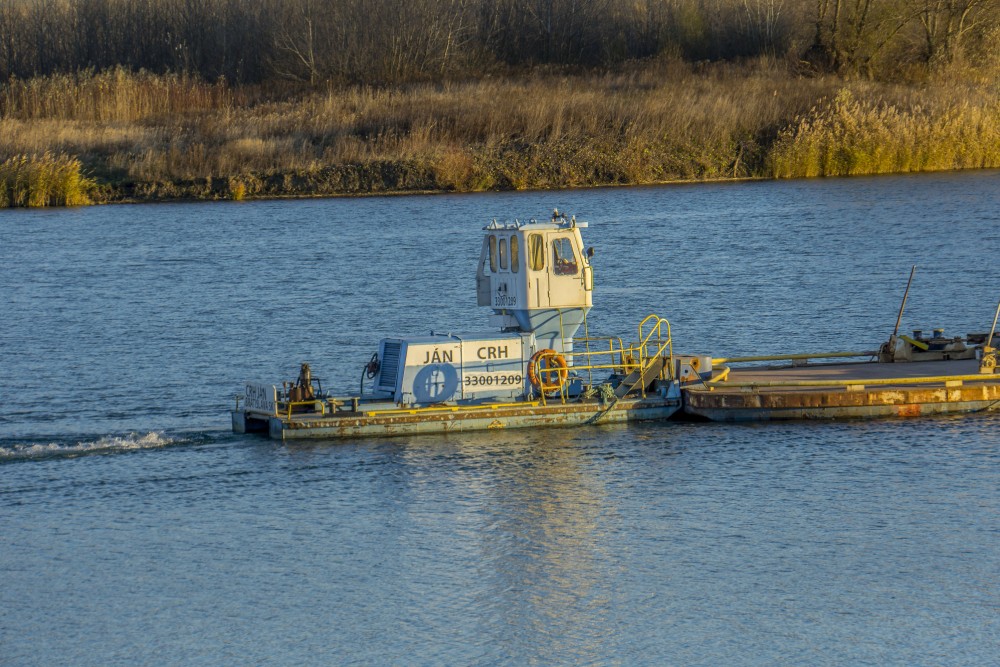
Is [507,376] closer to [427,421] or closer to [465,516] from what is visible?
[427,421]

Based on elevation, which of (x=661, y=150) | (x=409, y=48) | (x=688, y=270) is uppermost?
(x=409, y=48)

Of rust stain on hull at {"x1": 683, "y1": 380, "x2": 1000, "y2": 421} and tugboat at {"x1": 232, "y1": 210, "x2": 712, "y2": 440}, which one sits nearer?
tugboat at {"x1": 232, "y1": 210, "x2": 712, "y2": 440}

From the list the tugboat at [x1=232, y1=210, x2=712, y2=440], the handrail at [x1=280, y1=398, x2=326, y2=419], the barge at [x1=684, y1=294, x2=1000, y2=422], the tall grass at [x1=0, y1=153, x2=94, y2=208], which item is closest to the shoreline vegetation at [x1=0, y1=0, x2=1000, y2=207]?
the tall grass at [x1=0, y1=153, x2=94, y2=208]

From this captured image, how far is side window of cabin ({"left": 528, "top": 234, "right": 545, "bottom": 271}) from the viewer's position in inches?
1055

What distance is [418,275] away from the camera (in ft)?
153

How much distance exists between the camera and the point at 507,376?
26375 mm

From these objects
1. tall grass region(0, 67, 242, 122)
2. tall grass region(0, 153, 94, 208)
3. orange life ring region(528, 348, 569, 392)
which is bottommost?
orange life ring region(528, 348, 569, 392)

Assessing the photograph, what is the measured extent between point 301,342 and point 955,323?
1566cm

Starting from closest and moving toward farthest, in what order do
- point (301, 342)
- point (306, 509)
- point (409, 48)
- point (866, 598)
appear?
point (866, 598) < point (306, 509) < point (301, 342) < point (409, 48)

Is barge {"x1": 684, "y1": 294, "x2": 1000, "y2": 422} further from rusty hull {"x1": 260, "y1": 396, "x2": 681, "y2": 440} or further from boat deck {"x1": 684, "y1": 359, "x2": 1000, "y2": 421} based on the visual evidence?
rusty hull {"x1": 260, "y1": 396, "x2": 681, "y2": 440}

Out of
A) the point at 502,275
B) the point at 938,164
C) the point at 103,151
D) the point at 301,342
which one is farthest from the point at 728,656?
the point at 103,151

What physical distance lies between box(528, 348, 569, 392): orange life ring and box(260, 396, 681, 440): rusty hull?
1.61 feet

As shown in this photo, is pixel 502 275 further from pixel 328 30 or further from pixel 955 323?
pixel 328 30

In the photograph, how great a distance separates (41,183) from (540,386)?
1904 inches
